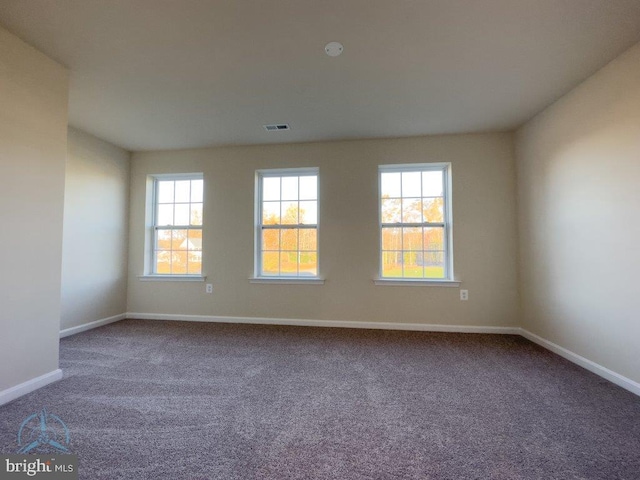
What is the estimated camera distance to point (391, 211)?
3.67 metres

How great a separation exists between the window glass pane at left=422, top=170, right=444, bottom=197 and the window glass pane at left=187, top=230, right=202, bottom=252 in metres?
3.17

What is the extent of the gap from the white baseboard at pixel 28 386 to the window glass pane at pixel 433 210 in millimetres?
3920

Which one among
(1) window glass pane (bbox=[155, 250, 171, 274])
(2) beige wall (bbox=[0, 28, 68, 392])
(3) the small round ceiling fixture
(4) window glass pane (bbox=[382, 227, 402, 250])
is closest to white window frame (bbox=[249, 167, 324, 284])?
(4) window glass pane (bbox=[382, 227, 402, 250])

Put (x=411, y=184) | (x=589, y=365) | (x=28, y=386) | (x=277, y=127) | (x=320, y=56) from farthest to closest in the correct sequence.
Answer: (x=411, y=184) → (x=277, y=127) → (x=589, y=365) → (x=320, y=56) → (x=28, y=386)

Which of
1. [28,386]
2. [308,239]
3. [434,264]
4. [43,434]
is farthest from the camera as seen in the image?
[308,239]

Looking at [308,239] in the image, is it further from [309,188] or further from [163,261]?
[163,261]

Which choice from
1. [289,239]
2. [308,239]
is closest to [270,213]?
[289,239]

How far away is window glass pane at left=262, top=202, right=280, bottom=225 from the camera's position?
3.91 metres

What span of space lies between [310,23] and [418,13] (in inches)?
26.2

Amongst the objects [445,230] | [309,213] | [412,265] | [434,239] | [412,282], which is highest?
[309,213]

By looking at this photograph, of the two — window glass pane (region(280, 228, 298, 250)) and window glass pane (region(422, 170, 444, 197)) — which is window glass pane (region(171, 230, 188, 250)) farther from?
window glass pane (region(422, 170, 444, 197))

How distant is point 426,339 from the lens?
3104 mm

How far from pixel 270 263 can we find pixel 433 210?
7.56 ft

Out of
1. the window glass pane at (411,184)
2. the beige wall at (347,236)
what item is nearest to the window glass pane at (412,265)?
the beige wall at (347,236)
